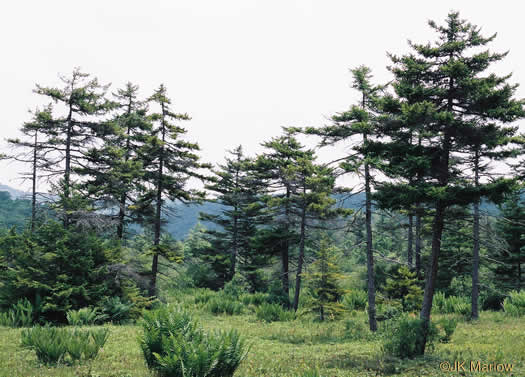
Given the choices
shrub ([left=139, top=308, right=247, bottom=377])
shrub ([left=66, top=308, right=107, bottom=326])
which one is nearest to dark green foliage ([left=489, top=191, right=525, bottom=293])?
shrub ([left=139, top=308, right=247, bottom=377])

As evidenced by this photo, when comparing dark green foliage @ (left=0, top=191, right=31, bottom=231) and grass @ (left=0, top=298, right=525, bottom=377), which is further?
dark green foliage @ (left=0, top=191, right=31, bottom=231)

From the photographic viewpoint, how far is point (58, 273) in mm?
13695

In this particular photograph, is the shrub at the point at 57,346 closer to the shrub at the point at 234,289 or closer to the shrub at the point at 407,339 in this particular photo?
the shrub at the point at 407,339

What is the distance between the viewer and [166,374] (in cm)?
574

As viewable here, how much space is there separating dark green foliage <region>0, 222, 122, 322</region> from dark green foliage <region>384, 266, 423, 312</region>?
1547 centimetres

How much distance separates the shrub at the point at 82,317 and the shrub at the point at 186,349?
7153mm

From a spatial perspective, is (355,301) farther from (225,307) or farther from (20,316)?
(20,316)

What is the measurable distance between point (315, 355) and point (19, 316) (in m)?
10.5

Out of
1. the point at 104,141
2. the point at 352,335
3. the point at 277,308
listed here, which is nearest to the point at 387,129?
the point at 352,335

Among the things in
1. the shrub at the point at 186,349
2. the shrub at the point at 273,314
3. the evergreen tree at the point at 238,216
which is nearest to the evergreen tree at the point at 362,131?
the shrub at the point at 273,314

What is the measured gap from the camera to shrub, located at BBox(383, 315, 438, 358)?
8.95 metres

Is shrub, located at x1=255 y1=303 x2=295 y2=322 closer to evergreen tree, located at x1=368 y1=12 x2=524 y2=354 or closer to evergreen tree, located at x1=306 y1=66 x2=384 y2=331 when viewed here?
evergreen tree, located at x1=306 y1=66 x2=384 y2=331

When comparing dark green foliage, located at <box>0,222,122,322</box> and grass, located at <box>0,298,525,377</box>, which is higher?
dark green foliage, located at <box>0,222,122,322</box>

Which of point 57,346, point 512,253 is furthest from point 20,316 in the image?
point 512,253
